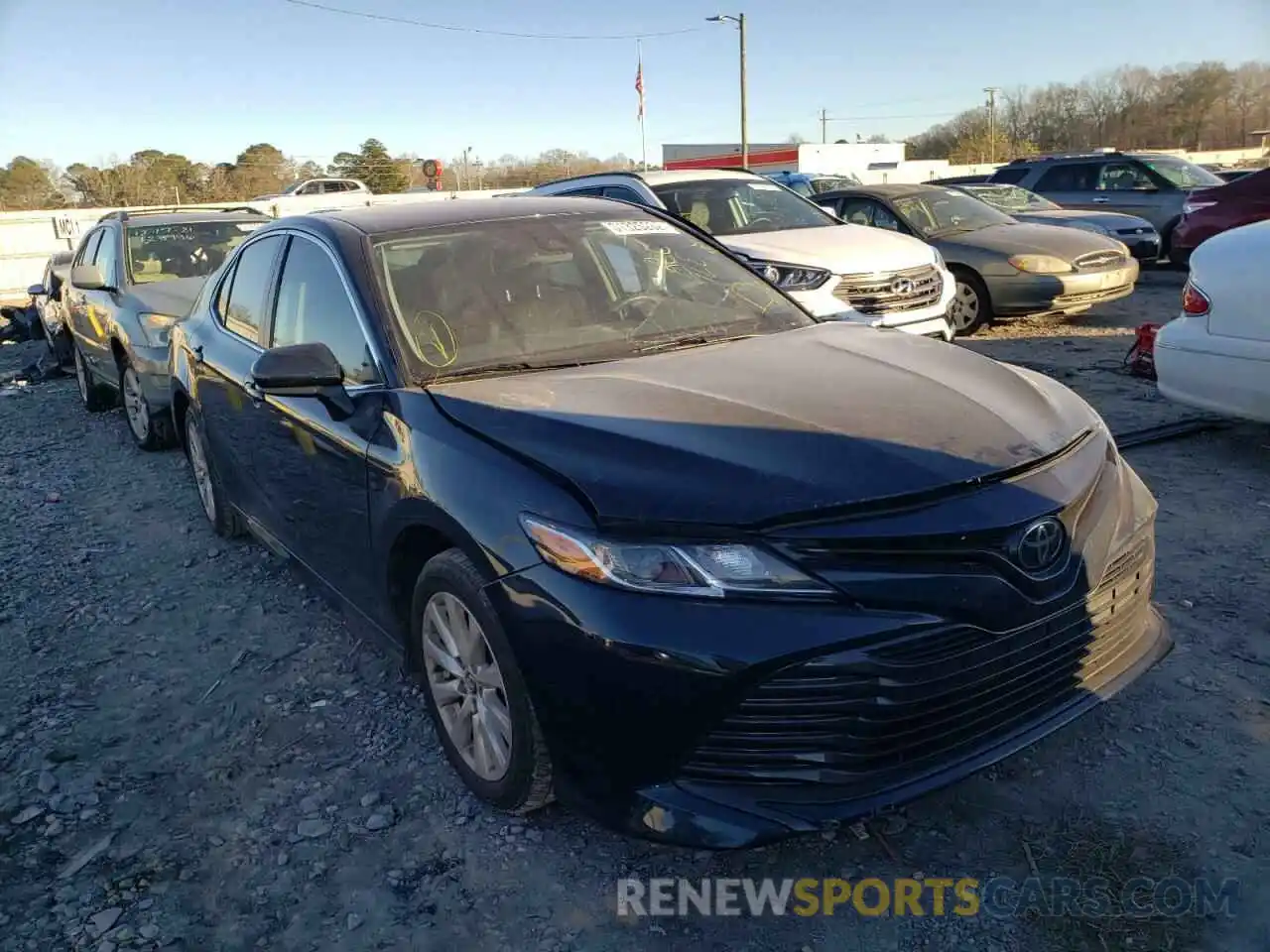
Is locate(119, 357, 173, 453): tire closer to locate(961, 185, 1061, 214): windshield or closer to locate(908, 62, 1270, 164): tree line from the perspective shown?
locate(961, 185, 1061, 214): windshield

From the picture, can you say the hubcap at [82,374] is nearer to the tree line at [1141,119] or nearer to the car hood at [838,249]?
the car hood at [838,249]

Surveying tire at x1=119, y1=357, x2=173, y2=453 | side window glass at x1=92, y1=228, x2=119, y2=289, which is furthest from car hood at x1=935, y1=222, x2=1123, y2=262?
side window glass at x1=92, y1=228, x2=119, y2=289

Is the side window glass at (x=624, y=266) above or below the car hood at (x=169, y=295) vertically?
above

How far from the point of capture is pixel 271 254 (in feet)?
13.5

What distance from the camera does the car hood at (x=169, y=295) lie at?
23.3 ft

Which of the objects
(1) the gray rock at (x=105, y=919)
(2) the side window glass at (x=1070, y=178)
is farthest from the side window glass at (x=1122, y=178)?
(1) the gray rock at (x=105, y=919)

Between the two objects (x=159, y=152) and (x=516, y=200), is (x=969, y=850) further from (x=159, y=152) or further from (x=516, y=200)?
(x=159, y=152)

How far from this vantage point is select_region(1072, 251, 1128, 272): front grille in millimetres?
9422

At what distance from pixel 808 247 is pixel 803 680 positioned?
6.52 m

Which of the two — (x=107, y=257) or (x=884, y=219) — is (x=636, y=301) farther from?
(x=884, y=219)

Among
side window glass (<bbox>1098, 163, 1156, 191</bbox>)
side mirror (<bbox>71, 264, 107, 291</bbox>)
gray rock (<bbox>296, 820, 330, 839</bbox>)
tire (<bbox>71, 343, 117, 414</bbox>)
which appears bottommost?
gray rock (<bbox>296, 820, 330, 839</bbox>)

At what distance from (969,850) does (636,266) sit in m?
2.34

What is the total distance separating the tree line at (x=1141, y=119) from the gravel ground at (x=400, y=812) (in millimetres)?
67805

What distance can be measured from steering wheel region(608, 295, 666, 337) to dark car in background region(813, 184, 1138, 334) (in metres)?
6.04
